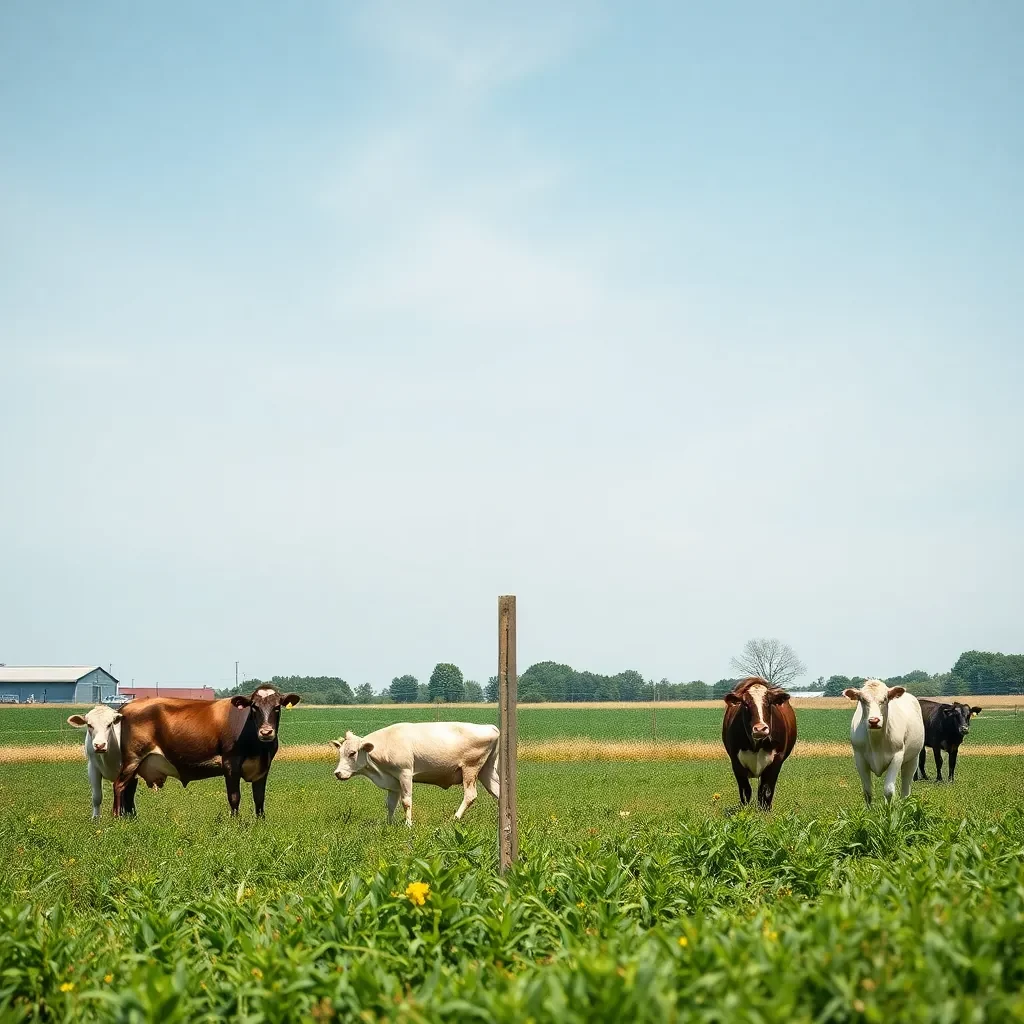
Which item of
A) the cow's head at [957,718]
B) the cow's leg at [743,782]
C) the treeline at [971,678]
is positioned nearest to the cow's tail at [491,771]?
the cow's leg at [743,782]

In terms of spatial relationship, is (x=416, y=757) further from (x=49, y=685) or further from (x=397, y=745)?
(x=49, y=685)

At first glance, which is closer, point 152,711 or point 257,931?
point 257,931

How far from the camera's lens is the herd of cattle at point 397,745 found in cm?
1594

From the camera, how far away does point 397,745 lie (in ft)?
53.1

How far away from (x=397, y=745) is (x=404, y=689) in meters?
122

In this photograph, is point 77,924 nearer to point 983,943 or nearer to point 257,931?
point 257,931

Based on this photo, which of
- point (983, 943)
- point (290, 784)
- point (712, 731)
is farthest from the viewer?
point (712, 731)

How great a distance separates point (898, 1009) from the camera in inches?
163

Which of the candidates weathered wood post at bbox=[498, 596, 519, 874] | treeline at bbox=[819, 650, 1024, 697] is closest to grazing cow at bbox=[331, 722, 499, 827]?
weathered wood post at bbox=[498, 596, 519, 874]

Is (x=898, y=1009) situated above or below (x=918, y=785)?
above

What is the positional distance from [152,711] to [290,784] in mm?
7133

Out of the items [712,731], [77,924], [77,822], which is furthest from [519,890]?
[712,731]

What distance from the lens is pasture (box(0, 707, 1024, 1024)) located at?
4312 millimetres

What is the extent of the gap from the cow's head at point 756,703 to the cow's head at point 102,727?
1038 centimetres
